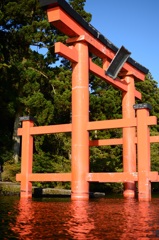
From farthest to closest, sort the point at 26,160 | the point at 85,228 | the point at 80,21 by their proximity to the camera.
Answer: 1. the point at 26,160
2. the point at 80,21
3. the point at 85,228

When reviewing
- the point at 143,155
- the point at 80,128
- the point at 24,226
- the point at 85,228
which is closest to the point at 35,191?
the point at 80,128

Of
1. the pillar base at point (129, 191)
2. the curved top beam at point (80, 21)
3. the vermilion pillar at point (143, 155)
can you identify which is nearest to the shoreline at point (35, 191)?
the pillar base at point (129, 191)

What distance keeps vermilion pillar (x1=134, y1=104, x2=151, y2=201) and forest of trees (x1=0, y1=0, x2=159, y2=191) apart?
28.1 feet

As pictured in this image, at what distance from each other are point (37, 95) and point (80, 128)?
305 inches

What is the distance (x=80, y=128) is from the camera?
12914 mm

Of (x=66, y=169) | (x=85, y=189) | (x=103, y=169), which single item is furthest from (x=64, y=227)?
(x=103, y=169)

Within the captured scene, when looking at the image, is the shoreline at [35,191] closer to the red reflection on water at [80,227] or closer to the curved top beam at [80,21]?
the curved top beam at [80,21]

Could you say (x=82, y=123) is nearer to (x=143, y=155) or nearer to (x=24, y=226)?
(x=143, y=155)

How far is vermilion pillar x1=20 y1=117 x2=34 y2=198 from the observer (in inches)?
551

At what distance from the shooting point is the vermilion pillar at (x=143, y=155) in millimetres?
12117

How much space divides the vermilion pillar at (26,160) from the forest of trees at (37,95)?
514 cm

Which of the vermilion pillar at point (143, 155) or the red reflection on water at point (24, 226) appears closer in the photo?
the red reflection on water at point (24, 226)

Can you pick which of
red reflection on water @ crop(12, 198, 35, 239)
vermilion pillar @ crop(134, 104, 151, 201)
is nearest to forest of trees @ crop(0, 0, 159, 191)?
vermilion pillar @ crop(134, 104, 151, 201)

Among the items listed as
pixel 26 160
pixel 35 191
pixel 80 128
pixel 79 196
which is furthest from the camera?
pixel 35 191
